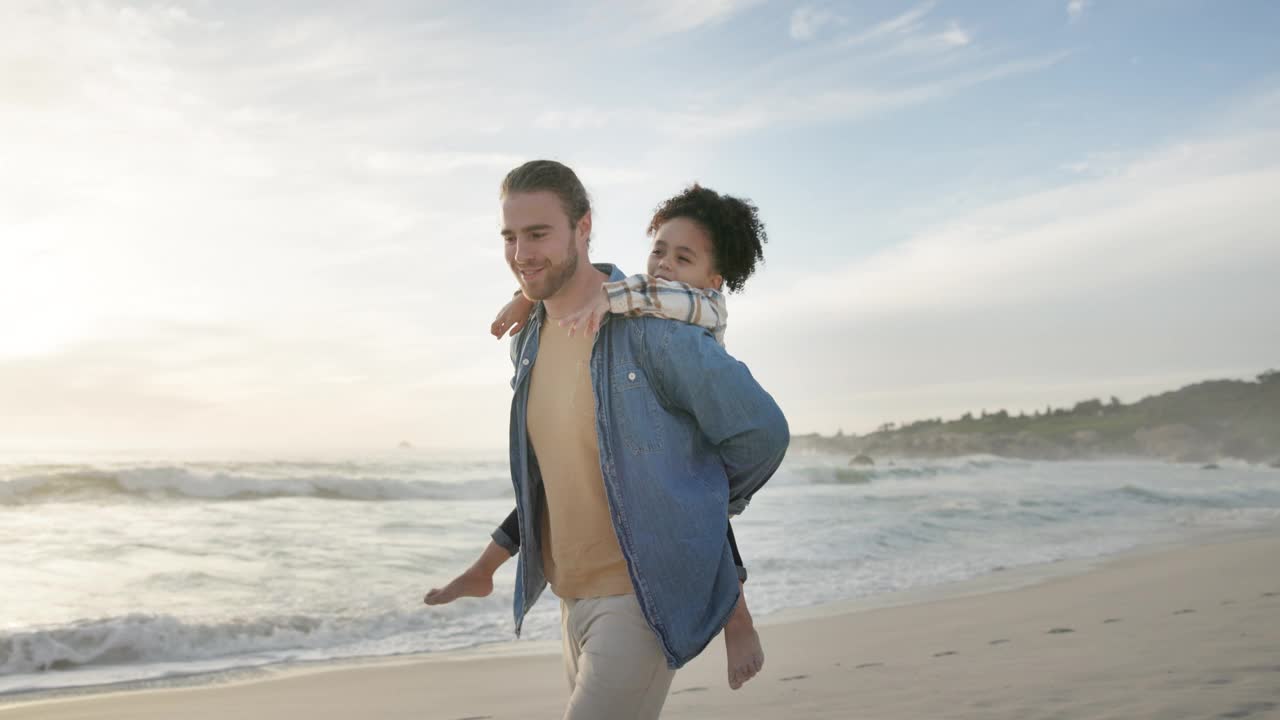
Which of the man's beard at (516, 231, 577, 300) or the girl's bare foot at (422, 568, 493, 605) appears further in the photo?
the girl's bare foot at (422, 568, 493, 605)

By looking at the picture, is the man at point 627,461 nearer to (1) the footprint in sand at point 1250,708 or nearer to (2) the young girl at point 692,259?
(2) the young girl at point 692,259

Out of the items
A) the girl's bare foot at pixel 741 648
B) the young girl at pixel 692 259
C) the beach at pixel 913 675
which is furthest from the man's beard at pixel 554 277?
the beach at pixel 913 675

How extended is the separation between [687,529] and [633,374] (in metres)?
0.42

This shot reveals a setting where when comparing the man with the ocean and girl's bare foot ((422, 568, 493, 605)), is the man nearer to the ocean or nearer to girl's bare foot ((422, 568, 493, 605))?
girl's bare foot ((422, 568, 493, 605))

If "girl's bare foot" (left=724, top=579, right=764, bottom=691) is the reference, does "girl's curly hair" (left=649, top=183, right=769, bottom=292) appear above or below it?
above

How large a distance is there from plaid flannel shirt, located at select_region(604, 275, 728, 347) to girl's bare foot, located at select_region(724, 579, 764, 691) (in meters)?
0.78

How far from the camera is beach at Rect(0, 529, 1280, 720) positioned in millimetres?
5121

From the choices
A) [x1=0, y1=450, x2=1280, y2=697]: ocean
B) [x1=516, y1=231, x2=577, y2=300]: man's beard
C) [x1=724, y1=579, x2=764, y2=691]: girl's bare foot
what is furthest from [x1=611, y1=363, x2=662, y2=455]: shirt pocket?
[x1=0, y1=450, x2=1280, y2=697]: ocean

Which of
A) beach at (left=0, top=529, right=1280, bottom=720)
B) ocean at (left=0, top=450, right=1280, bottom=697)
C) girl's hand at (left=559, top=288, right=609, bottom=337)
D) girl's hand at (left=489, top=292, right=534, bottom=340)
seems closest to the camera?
girl's hand at (left=559, top=288, right=609, bottom=337)

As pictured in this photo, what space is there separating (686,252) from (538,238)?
695mm

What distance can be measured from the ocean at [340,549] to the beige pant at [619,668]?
525 cm

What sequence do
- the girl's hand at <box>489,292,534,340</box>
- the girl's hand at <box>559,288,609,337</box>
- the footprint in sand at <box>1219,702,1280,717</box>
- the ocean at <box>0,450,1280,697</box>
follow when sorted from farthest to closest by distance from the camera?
the ocean at <box>0,450,1280,697</box> → the footprint in sand at <box>1219,702,1280,717</box> → the girl's hand at <box>489,292,534,340</box> → the girl's hand at <box>559,288,609,337</box>

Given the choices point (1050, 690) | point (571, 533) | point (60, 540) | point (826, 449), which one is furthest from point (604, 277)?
point (826, 449)

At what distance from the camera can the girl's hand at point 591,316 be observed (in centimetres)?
266
